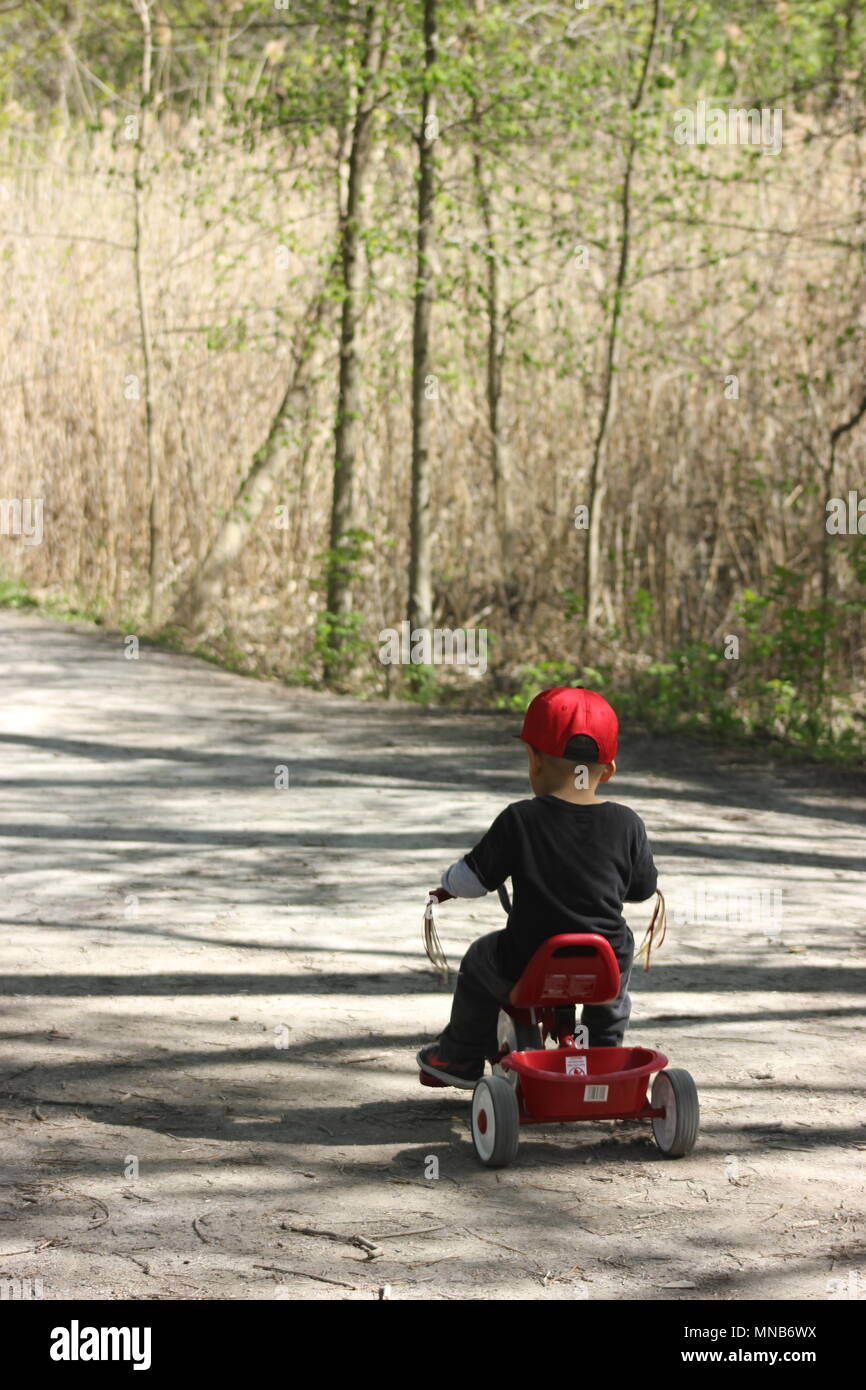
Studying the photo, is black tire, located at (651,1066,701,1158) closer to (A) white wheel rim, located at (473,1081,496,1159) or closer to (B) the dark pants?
(B) the dark pants

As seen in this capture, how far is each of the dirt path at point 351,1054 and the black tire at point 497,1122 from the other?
0.17 feet

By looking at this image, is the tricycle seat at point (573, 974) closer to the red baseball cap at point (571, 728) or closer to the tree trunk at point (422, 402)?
the red baseball cap at point (571, 728)

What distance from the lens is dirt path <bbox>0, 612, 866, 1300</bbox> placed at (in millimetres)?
3248

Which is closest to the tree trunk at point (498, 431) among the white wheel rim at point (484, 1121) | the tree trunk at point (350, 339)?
the tree trunk at point (350, 339)

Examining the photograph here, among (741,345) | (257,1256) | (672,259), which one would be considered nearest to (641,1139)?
(257,1256)

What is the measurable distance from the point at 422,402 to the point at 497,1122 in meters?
8.21

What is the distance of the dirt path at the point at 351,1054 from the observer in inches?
128

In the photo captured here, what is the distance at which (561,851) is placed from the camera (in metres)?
3.79

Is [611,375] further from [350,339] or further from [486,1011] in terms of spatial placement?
[486,1011]

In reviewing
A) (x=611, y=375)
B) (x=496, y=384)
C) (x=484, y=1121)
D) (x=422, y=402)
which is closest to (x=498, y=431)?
(x=496, y=384)

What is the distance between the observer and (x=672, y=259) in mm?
12180

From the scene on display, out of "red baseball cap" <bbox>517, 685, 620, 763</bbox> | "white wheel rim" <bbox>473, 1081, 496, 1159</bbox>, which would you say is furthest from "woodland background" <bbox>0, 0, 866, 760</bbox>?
"white wheel rim" <bbox>473, 1081, 496, 1159</bbox>

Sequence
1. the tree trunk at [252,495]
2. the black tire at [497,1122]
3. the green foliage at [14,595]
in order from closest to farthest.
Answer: the black tire at [497,1122], the tree trunk at [252,495], the green foliage at [14,595]

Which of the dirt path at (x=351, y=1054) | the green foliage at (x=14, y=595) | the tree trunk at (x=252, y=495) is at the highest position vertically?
the tree trunk at (x=252, y=495)
